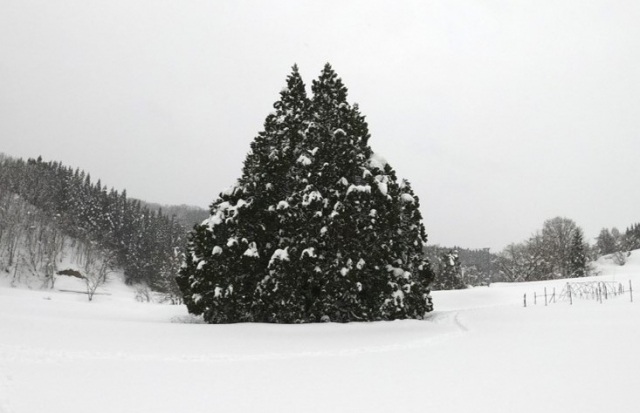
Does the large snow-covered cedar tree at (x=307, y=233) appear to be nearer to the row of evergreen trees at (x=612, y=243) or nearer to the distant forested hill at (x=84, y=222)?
the distant forested hill at (x=84, y=222)

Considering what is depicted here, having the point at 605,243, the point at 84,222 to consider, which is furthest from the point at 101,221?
the point at 605,243

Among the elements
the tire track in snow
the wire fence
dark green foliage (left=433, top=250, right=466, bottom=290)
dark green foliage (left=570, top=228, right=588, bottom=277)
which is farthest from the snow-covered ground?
dark green foliage (left=570, top=228, right=588, bottom=277)

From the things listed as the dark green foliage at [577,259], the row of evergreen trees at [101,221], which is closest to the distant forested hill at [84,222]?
the row of evergreen trees at [101,221]

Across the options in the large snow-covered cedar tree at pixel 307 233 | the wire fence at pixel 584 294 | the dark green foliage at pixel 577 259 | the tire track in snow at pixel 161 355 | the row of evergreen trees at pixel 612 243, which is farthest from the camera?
the row of evergreen trees at pixel 612 243

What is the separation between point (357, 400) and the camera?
8211 millimetres

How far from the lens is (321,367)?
1158 cm

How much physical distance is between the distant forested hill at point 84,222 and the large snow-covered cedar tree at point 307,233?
51437 mm

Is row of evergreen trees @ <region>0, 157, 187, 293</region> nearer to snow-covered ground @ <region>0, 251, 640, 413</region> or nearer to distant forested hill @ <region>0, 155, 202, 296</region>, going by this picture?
distant forested hill @ <region>0, 155, 202, 296</region>

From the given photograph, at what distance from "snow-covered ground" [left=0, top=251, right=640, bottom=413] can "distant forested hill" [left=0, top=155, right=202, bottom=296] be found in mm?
56643

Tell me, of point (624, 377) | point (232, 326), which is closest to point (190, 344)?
point (232, 326)

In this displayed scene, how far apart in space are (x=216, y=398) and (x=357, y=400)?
2.97 metres

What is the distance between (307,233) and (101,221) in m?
87.1

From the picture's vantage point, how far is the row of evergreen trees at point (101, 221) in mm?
84875

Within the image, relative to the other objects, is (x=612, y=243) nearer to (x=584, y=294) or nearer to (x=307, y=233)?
(x=584, y=294)
